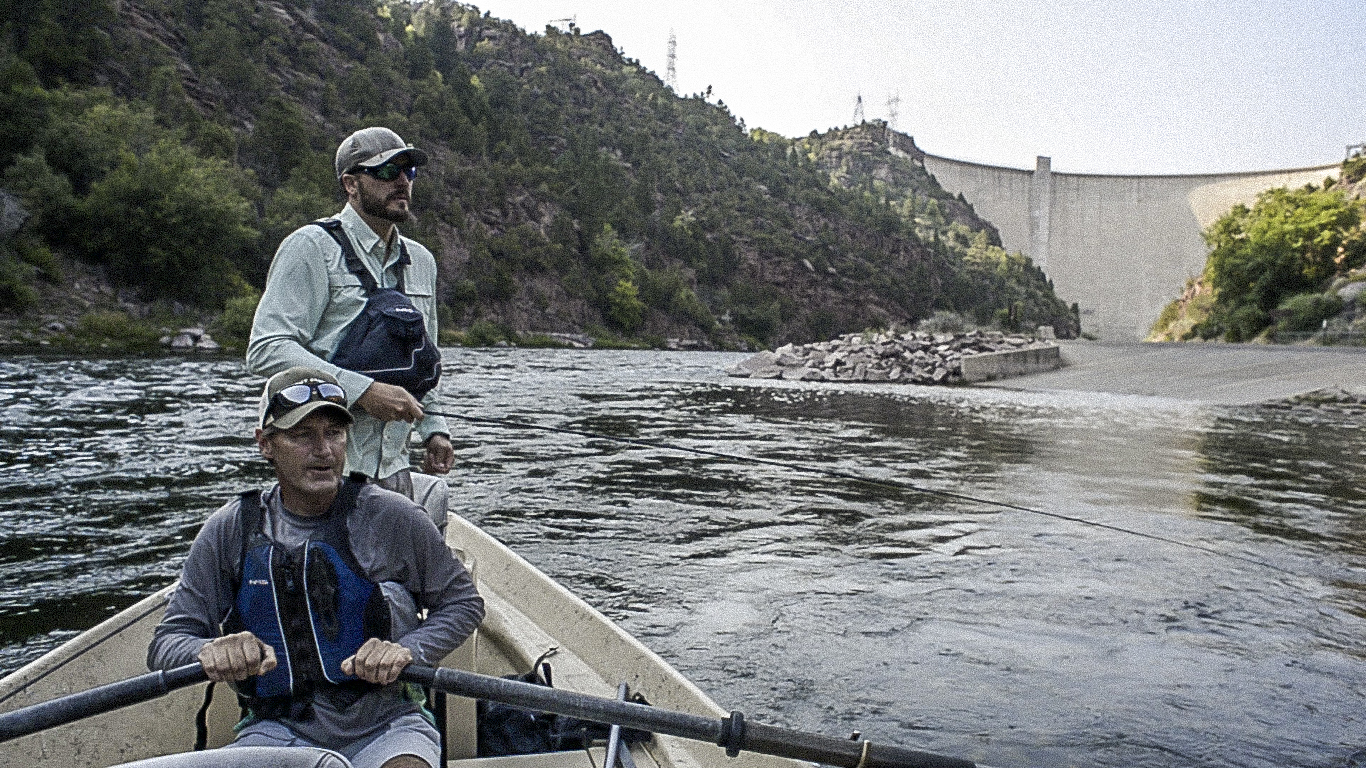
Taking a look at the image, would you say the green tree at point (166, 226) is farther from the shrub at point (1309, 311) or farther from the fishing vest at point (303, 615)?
the shrub at point (1309, 311)

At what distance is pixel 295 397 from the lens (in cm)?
253

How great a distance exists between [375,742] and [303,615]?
0.36 metres

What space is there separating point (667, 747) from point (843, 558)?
4616mm

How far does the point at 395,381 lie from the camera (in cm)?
323

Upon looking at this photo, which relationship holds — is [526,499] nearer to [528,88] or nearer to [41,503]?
[41,503]

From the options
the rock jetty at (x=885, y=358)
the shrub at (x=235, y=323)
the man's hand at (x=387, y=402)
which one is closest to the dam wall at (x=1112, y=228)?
the rock jetty at (x=885, y=358)

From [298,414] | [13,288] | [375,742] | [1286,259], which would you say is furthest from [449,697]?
[1286,259]

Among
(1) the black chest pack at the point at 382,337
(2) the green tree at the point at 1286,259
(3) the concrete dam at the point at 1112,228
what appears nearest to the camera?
(1) the black chest pack at the point at 382,337

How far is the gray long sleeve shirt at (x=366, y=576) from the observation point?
98.7 inches

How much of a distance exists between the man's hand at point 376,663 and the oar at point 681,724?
0.03 metres

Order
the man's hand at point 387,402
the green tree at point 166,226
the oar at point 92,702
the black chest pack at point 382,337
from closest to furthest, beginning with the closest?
the oar at point 92,702, the man's hand at point 387,402, the black chest pack at point 382,337, the green tree at point 166,226

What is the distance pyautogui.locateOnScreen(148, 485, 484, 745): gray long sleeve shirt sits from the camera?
8.22ft

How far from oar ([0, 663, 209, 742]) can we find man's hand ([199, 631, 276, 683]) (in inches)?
1.4

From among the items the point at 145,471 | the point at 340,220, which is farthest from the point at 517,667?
the point at 145,471
